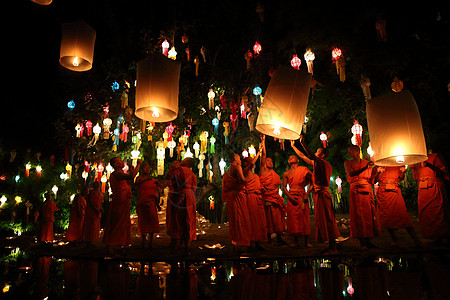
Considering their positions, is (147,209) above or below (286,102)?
below

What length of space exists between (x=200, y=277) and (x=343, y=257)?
2361mm

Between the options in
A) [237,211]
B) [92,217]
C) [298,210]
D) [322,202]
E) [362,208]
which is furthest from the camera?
[92,217]

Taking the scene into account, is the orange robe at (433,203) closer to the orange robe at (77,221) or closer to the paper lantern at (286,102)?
the paper lantern at (286,102)

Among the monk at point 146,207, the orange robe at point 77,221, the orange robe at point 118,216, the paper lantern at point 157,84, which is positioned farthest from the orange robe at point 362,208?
the orange robe at point 77,221

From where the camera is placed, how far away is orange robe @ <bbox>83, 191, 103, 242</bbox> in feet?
24.6

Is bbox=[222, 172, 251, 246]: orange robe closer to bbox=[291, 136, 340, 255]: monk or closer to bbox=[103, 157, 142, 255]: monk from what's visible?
bbox=[291, 136, 340, 255]: monk

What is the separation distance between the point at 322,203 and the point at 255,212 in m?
1.22

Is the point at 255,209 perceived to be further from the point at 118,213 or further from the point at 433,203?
the point at 433,203

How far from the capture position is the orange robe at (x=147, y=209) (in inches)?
262

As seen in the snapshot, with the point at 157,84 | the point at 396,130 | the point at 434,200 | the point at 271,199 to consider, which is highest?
the point at 157,84

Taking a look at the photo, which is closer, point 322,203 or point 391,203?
point 322,203

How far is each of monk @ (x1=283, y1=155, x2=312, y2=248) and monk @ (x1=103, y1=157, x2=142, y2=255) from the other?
3.06 meters

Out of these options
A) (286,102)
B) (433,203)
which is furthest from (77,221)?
(433,203)

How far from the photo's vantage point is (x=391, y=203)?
19.1ft
